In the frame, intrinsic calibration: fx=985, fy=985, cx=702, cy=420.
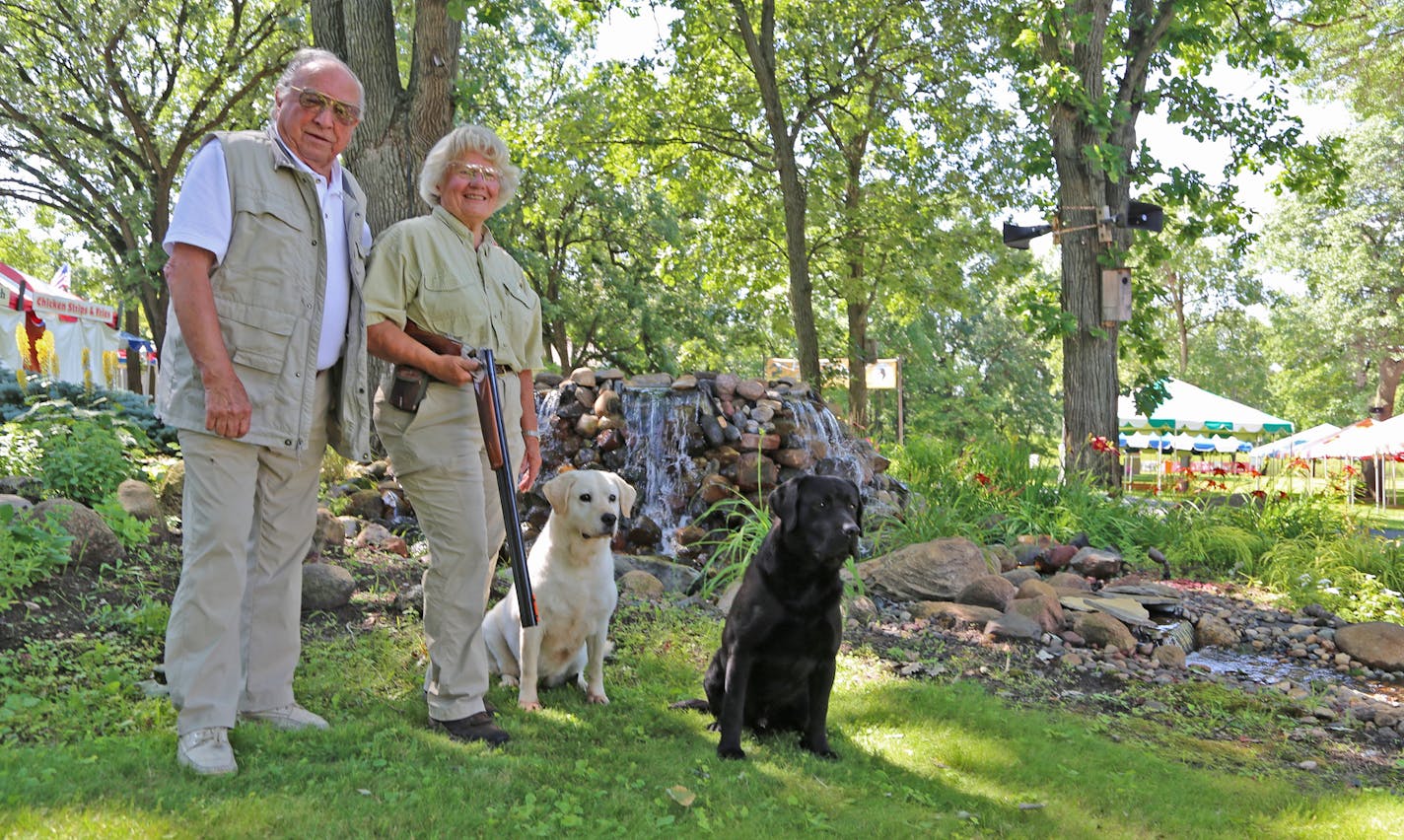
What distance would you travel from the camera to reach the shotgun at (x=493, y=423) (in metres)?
3.44

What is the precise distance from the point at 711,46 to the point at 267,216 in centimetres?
1322

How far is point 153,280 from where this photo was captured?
1664 centimetres

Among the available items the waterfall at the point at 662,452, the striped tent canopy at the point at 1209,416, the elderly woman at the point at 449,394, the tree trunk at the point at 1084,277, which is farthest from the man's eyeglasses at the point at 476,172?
the striped tent canopy at the point at 1209,416

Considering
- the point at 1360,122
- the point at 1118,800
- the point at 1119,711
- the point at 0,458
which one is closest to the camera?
the point at 1118,800

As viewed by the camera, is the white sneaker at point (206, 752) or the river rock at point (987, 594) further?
the river rock at point (987, 594)

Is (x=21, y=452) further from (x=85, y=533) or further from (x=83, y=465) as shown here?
(x=85, y=533)

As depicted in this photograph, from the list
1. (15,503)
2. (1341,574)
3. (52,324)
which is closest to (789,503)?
(15,503)

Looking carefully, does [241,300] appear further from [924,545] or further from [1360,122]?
[1360,122]

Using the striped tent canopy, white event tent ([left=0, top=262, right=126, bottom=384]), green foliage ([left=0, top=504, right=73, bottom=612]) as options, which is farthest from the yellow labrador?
the striped tent canopy

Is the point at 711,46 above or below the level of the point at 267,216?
above

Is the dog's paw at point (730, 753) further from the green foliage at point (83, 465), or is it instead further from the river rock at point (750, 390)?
the river rock at point (750, 390)

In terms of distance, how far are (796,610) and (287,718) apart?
5.89 feet

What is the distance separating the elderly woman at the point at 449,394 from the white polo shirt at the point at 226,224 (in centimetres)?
10

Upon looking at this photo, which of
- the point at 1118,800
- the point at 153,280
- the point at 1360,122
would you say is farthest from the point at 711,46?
the point at 1360,122
